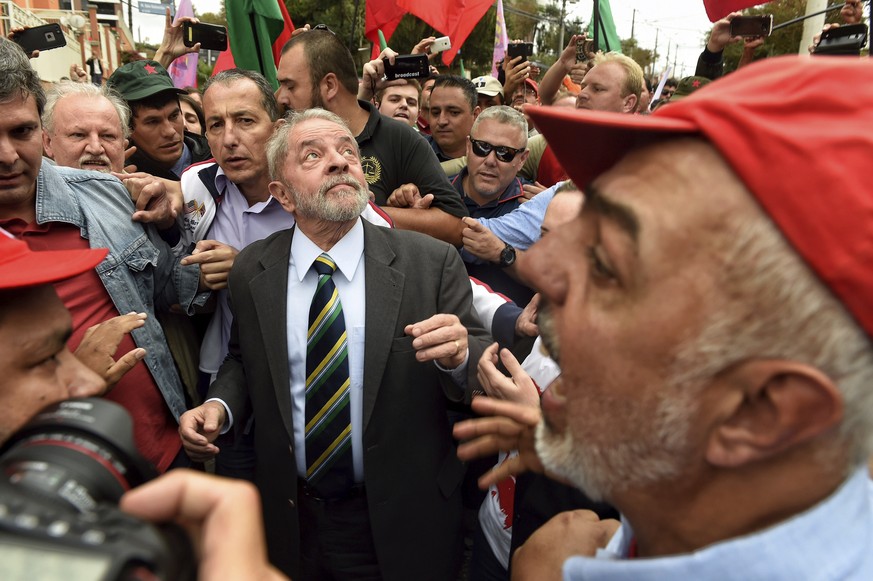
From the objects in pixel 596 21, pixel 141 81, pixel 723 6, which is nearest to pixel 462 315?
pixel 141 81

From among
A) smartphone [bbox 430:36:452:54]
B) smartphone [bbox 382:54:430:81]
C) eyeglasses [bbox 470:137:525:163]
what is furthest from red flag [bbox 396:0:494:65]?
eyeglasses [bbox 470:137:525:163]

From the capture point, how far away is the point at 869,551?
2.85ft

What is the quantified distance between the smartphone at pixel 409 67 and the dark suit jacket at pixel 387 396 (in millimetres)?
2675

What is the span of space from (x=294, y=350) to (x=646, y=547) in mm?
1622

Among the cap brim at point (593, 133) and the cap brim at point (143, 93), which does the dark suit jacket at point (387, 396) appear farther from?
the cap brim at point (143, 93)

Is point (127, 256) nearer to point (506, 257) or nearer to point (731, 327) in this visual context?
point (506, 257)

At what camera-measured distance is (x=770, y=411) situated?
833mm

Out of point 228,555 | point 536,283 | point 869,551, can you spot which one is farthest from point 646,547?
point 228,555

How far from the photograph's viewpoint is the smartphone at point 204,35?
15.8ft

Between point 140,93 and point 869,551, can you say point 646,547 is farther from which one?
point 140,93

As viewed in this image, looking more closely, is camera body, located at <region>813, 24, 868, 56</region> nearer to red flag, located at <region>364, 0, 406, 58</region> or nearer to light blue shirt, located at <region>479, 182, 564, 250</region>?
light blue shirt, located at <region>479, 182, 564, 250</region>

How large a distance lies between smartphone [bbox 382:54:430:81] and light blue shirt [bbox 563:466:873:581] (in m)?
4.47

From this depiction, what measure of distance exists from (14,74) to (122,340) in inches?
41.1

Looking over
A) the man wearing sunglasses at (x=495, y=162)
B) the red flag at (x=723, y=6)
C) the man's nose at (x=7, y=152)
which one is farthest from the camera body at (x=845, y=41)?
the man's nose at (x=7, y=152)
